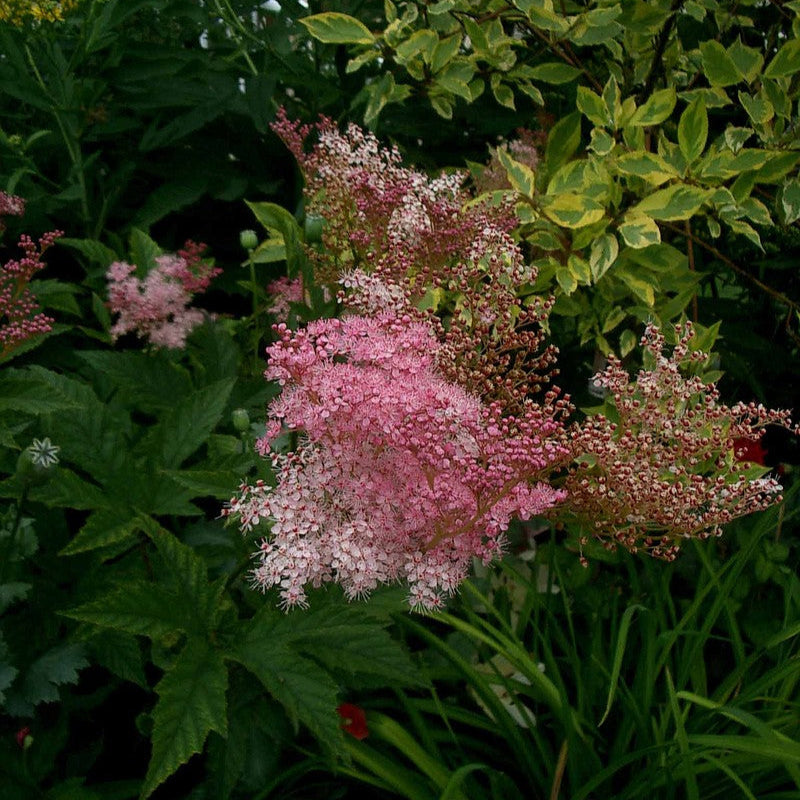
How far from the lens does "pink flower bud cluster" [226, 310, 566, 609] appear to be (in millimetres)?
856

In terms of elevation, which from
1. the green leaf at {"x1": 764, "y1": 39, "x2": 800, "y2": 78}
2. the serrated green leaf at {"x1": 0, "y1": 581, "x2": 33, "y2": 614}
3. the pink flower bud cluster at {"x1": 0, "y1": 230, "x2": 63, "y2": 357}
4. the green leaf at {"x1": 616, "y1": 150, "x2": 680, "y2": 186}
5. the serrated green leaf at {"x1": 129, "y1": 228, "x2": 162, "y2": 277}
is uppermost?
the green leaf at {"x1": 764, "y1": 39, "x2": 800, "y2": 78}

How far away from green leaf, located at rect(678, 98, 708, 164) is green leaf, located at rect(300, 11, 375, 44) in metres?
Answer: 0.62

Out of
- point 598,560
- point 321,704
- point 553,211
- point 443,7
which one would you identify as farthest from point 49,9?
point 598,560

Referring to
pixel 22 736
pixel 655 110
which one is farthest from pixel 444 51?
pixel 22 736

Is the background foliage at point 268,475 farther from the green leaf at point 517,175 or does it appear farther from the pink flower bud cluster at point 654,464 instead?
the pink flower bud cluster at point 654,464

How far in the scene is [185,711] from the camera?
3.10ft

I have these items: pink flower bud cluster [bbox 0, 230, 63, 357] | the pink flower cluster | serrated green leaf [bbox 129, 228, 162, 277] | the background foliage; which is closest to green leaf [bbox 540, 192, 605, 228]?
the background foliage

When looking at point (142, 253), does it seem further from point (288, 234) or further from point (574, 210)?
point (574, 210)

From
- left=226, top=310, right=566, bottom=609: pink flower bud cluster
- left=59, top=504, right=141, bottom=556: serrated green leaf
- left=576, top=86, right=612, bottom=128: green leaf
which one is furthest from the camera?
left=576, top=86, right=612, bottom=128: green leaf

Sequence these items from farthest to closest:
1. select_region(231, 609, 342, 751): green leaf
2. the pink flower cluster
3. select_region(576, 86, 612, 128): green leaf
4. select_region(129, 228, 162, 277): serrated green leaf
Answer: select_region(129, 228, 162, 277): serrated green leaf < select_region(576, 86, 612, 128): green leaf < the pink flower cluster < select_region(231, 609, 342, 751): green leaf

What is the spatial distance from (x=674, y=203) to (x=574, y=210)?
7.5 inches

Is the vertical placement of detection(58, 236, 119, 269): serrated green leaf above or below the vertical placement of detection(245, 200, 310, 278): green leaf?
below

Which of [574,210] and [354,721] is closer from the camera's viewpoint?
[354,721]

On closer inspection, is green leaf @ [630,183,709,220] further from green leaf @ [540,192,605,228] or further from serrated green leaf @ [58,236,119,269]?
serrated green leaf @ [58,236,119,269]
